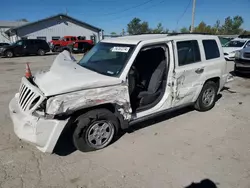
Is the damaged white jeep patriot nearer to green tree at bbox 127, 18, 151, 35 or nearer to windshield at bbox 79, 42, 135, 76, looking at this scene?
windshield at bbox 79, 42, 135, 76

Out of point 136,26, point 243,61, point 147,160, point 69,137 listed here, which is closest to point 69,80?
point 69,137

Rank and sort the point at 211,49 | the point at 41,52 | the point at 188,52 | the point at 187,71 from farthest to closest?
the point at 41,52, the point at 211,49, the point at 188,52, the point at 187,71

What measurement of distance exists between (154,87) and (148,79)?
11.7 inches

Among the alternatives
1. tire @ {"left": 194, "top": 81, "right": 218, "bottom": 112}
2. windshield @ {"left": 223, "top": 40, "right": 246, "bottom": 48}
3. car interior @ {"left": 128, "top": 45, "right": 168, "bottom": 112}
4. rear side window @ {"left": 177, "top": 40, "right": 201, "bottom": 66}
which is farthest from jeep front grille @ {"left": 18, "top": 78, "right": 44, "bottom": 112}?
windshield @ {"left": 223, "top": 40, "right": 246, "bottom": 48}

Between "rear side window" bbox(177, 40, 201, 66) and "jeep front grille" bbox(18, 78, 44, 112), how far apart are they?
8.74 feet

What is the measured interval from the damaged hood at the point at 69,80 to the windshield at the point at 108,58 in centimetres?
24

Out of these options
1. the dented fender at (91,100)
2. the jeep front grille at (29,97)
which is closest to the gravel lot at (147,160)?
the dented fender at (91,100)

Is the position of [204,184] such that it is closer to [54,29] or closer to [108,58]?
[108,58]

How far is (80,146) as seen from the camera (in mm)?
3303

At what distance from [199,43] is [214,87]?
123 cm

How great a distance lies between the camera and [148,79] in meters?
4.43

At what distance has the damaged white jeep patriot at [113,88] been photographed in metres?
2.95

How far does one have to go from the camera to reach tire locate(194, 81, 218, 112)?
4.88 metres

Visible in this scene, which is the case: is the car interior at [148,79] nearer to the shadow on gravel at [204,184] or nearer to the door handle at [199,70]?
the door handle at [199,70]
